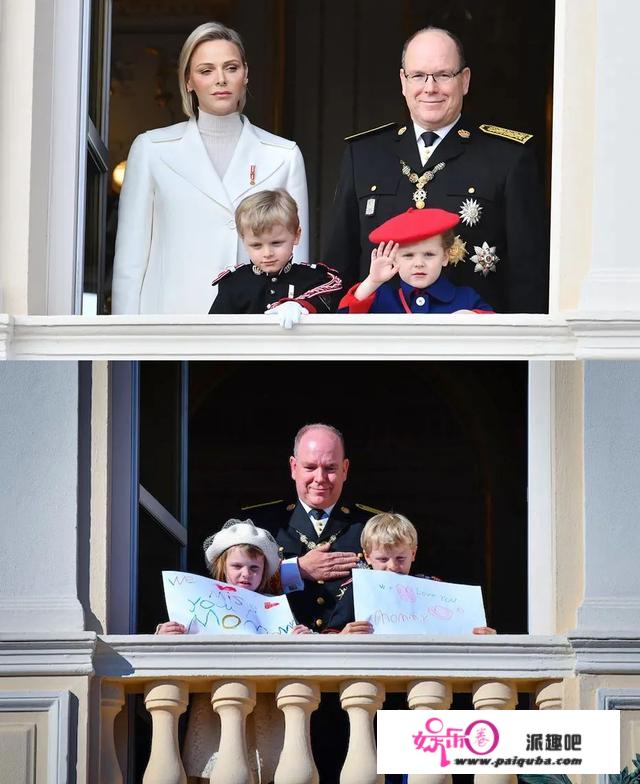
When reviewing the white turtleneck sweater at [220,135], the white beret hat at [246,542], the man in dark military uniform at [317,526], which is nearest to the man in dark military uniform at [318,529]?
the man in dark military uniform at [317,526]

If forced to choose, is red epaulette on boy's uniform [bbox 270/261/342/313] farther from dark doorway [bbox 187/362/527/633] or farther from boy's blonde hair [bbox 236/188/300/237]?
dark doorway [bbox 187/362/527/633]

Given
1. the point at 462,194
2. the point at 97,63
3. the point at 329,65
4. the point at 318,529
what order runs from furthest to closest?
1. the point at 329,65
2. the point at 97,63
3. the point at 462,194
4. the point at 318,529

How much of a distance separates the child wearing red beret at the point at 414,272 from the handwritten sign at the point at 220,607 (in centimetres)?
111

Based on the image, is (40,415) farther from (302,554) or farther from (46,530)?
(302,554)

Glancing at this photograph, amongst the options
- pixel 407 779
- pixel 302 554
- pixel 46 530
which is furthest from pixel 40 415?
pixel 407 779

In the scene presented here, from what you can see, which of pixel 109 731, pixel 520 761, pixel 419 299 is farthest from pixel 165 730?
pixel 419 299

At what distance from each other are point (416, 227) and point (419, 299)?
10.0 inches

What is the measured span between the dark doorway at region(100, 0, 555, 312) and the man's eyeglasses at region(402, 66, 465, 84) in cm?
278

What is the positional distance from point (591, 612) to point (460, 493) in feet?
12.4

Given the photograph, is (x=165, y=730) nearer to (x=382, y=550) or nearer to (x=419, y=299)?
(x=382, y=550)

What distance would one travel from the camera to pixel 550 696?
688cm

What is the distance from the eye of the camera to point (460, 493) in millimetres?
10641

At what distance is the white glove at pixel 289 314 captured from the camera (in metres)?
7.22
